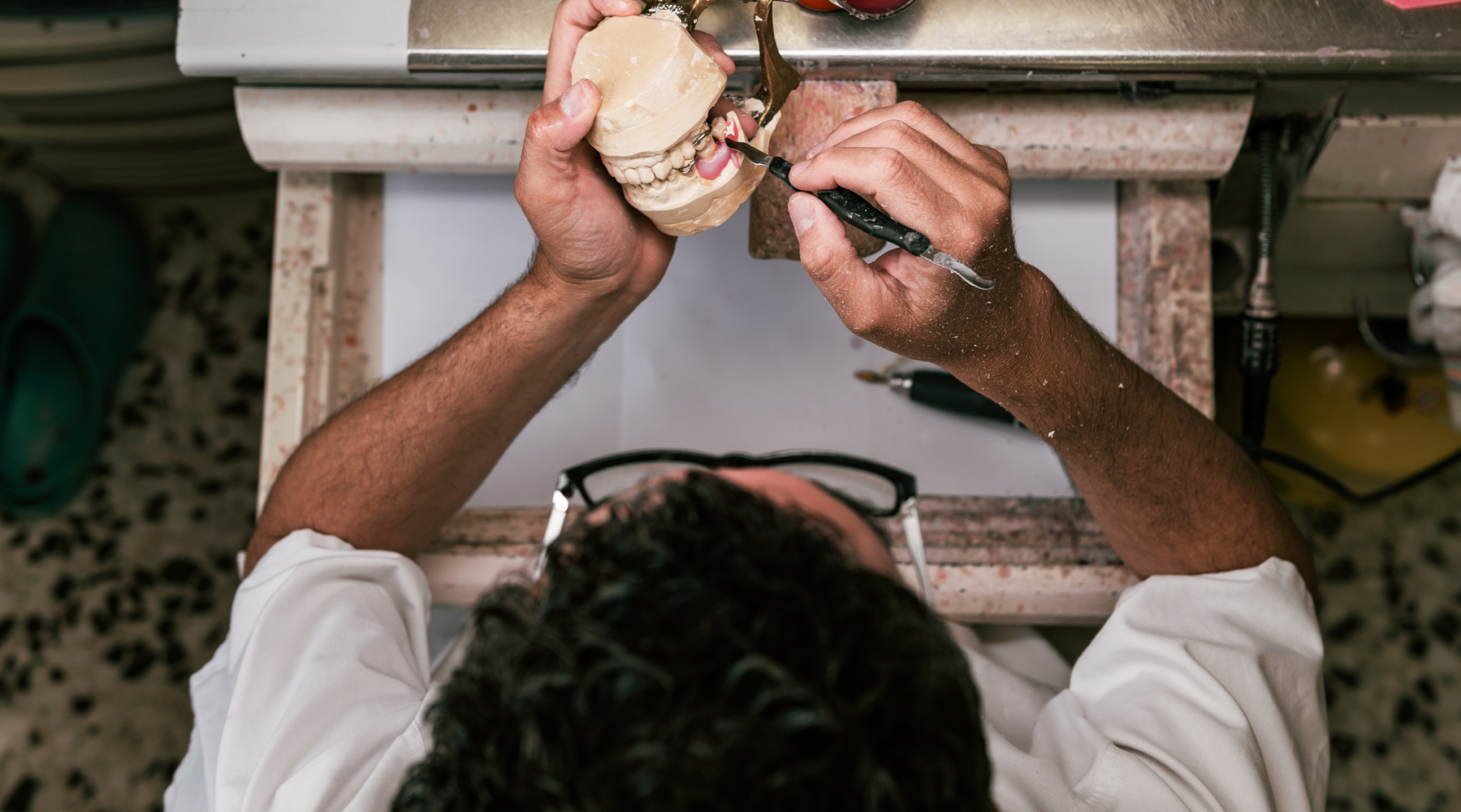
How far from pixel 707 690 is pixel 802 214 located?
421 millimetres

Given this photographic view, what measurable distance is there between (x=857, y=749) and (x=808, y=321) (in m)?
0.87

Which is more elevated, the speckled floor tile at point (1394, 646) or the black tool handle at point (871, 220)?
the black tool handle at point (871, 220)

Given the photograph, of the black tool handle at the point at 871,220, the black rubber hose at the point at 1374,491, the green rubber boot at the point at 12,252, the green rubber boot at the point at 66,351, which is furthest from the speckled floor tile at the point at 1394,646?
the green rubber boot at the point at 12,252

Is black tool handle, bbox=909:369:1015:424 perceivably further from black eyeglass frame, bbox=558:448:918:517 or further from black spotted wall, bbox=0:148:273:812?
black spotted wall, bbox=0:148:273:812

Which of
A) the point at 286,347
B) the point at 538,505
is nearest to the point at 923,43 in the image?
the point at 538,505

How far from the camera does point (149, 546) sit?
2.06 metres

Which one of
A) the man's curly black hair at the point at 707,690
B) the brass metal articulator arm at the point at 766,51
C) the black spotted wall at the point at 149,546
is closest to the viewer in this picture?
the man's curly black hair at the point at 707,690

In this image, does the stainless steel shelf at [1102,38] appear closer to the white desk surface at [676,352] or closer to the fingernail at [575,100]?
the fingernail at [575,100]

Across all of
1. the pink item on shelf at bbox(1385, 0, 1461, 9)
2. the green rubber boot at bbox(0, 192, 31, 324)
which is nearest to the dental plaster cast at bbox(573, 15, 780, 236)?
the pink item on shelf at bbox(1385, 0, 1461, 9)

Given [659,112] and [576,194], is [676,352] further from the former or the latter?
[659,112]

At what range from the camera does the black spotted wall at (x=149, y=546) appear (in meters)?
1.94

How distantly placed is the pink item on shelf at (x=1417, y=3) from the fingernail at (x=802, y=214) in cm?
69

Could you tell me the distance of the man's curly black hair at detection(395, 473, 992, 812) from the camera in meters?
0.52

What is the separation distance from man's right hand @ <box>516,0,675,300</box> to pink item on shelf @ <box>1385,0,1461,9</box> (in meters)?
0.80
